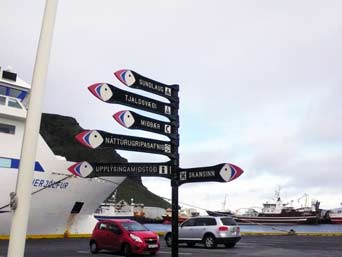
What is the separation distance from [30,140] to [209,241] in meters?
19.1

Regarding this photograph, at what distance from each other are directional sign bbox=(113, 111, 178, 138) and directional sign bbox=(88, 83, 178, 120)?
162mm

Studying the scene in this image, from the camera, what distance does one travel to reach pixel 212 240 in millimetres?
22906

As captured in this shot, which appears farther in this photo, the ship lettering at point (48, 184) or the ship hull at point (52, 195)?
the ship lettering at point (48, 184)

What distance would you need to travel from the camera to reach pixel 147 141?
7.86 meters

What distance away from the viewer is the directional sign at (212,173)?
7.18 m

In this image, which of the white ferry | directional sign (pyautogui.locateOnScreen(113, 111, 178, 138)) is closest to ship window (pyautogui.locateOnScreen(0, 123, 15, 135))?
the white ferry

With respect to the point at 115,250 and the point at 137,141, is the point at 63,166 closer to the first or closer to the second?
the point at 115,250

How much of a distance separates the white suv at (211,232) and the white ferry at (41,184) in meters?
7.21

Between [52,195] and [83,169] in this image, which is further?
[52,195]

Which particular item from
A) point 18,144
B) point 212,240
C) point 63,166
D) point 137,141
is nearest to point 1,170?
point 18,144

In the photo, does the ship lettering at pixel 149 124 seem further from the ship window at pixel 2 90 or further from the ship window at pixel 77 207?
the ship window at pixel 77 207

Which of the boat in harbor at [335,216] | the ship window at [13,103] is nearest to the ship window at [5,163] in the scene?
the ship window at [13,103]

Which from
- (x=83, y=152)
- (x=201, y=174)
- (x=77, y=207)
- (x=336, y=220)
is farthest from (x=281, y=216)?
(x=83, y=152)

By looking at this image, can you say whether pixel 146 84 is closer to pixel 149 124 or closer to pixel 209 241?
pixel 149 124
